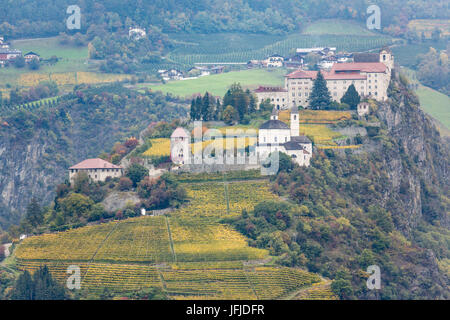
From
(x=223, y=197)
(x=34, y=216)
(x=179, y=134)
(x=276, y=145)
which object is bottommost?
(x=34, y=216)

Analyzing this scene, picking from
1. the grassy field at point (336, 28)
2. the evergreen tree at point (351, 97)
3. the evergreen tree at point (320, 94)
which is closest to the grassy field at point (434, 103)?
the grassy field at point (336, 28)

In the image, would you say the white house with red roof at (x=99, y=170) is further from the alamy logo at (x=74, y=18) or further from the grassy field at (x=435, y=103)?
the alamy logo at (x=74, y=18)

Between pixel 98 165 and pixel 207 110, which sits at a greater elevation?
pixel 207 110

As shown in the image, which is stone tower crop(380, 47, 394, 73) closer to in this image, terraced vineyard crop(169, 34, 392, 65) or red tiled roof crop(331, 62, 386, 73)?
red tiled roof crop(331, 62, 386, 73)

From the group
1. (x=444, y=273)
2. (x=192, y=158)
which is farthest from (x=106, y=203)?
(x=444, y=273)

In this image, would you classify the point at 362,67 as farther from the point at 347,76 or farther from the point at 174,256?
the point at 174,256

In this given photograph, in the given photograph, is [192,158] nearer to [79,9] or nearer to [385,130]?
[385,130]

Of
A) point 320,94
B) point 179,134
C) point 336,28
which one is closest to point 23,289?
point 179,134
